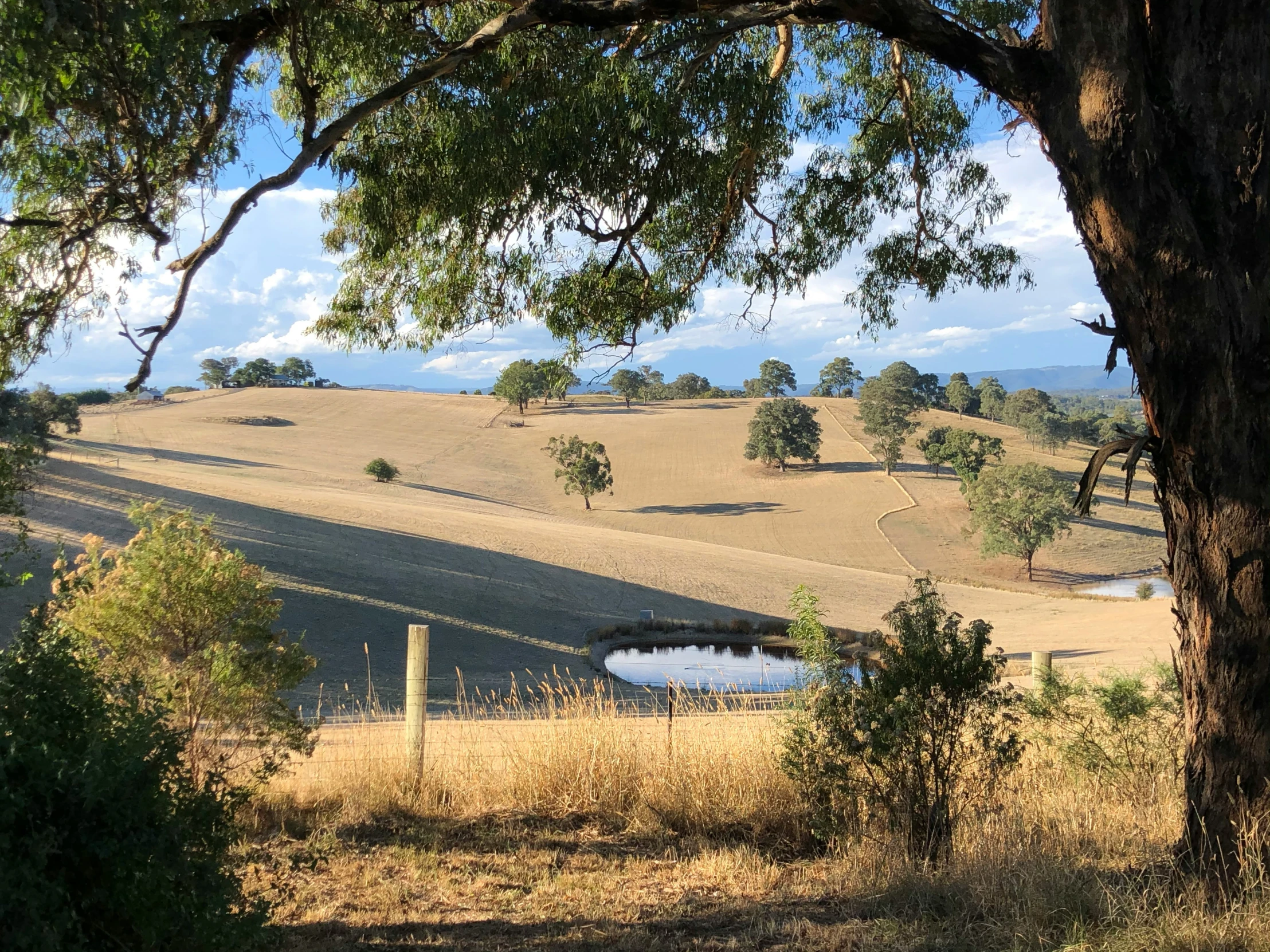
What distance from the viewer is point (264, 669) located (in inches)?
258

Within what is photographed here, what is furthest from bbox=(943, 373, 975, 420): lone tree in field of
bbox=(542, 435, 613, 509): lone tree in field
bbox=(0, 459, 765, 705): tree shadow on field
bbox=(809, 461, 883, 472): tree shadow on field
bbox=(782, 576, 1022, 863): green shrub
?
bbox=(782, 576, 1022, 863): green shrub

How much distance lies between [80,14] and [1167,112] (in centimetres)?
525

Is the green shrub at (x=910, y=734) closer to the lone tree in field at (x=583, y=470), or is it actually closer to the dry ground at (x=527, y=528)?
the dry ground at (x=527, y=528)

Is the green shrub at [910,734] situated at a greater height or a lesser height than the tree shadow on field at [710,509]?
greater

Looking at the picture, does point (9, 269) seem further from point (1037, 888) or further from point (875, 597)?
point (875, 597)

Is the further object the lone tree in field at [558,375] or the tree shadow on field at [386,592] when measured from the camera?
the tree shadow on field at [386,592]

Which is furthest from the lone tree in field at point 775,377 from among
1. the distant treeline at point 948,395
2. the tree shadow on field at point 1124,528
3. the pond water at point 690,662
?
the pond water at point 690,662

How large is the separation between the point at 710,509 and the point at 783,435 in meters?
14.5

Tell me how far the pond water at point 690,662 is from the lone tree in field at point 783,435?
170 feet

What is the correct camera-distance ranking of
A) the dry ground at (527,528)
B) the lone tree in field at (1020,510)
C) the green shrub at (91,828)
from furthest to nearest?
the lone tree in field at (1020,510) < the dry ground at (527,528) < the green shrub at (91,828)

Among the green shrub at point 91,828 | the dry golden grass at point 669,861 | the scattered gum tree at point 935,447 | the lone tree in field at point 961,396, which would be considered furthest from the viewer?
the lone tree in field at point 961,396

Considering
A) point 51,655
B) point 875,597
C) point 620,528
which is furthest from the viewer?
point 620,528

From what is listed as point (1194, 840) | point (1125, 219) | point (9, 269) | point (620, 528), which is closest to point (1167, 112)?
point (1125, 219)

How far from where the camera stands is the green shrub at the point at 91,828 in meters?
3.00
